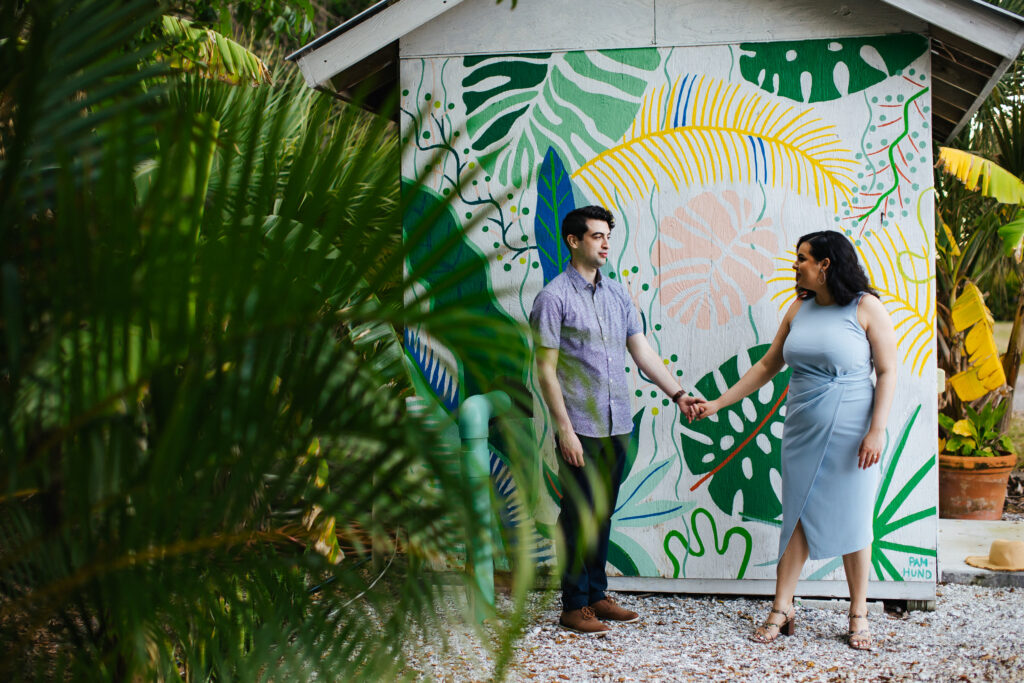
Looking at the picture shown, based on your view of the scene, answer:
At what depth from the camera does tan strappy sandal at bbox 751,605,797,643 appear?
4117 mm

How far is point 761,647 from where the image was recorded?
406cm

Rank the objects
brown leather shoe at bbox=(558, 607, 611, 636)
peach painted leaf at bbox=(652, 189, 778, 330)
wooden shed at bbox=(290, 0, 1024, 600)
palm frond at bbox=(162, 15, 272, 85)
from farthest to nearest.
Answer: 1. peach painted leaf at bbox=(652, 189, 778, 330)
2. wooden shed at bbox=(290, 0, 1024, 600)
3. palm frond at bbox=(162, 15, 272, 85)
4. brown leather shoe at bbox=(558, 607, 611, 636)

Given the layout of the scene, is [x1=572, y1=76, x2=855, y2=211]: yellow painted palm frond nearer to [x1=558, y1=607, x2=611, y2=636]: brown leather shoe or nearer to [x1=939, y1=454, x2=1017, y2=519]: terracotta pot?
[x1=558, y1=607, x2=611, y2=636]: brown leather shoe

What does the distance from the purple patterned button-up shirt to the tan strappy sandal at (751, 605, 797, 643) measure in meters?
1.13

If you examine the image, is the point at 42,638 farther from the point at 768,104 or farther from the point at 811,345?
the point at 768,104

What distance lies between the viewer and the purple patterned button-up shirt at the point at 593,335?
4.07 m

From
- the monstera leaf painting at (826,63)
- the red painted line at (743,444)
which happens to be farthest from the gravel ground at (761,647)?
the monstera leaf painting at (826,63)

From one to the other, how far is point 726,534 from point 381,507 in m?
3.91

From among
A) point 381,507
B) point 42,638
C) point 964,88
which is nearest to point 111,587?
point 381,507

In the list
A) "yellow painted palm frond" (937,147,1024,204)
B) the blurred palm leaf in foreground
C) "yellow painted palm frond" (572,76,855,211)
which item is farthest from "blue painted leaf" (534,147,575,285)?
the blurred palm leaf in foreground

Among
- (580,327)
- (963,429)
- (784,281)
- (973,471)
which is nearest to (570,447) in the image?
(580,327)

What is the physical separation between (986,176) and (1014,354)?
2.14 m

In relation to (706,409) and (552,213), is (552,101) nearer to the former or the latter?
(552,213)

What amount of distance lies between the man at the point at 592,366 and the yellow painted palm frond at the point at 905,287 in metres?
1.20
